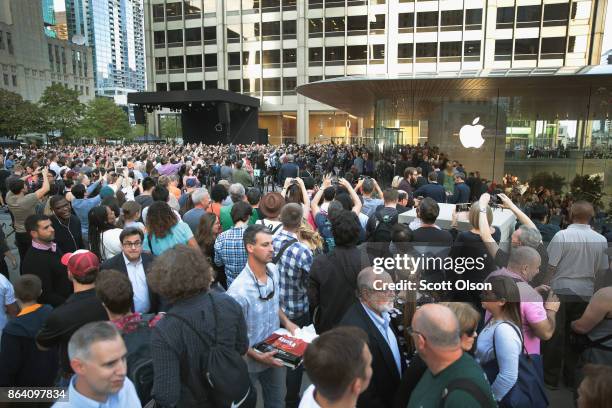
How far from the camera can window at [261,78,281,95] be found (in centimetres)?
4809

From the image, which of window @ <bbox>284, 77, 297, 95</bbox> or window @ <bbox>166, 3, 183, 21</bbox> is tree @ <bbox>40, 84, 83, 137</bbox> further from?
window @ <bbox>284, 77, 297, 95</bbox>

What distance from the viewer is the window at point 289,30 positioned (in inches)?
1849

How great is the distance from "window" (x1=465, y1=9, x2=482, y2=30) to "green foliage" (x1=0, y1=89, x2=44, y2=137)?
157ft

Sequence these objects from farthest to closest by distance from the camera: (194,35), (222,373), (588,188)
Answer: (194,35) < (588,188) < (222,373)

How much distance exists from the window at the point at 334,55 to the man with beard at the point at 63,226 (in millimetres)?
44281

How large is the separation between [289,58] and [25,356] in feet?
159

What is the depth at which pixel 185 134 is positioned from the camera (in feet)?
112

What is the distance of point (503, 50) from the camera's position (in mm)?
40000

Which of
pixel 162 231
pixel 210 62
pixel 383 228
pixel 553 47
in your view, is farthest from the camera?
pixel 210 62

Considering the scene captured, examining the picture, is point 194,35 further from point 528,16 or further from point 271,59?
point 528,16

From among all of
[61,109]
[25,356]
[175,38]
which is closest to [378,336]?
[25,356]

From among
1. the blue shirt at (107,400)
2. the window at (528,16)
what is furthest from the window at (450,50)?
the blue shirt at (107,400)

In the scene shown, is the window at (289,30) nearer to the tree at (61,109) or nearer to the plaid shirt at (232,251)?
the tree at (61,109)

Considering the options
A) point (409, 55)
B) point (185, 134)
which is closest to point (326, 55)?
point (409, 55)
